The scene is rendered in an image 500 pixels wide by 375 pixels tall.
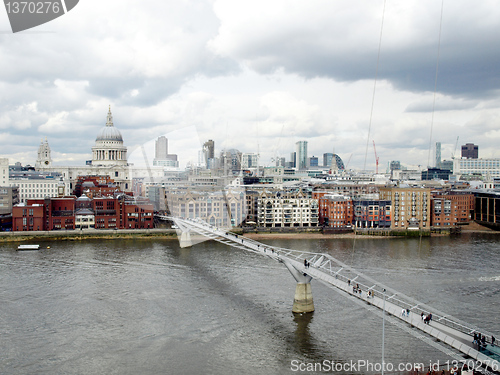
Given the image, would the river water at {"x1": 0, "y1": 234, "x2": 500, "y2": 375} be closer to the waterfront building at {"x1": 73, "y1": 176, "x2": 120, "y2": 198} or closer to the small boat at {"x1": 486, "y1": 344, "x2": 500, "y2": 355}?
the small boat at {"x1": 486, "y1": 344, "x2": 500, "y2": 355}

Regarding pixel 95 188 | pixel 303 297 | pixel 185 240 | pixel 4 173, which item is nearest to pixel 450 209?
pixel 185 240

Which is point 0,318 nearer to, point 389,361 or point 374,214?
point 389,361

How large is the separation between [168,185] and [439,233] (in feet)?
36.6

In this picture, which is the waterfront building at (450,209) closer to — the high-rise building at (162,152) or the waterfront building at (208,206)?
the waterfront building at (208,206)

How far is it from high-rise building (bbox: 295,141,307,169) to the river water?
5554 centimetres

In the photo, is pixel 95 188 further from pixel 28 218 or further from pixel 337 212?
pixel 337 212

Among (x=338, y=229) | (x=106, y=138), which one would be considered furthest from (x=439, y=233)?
(x=106, y=138)

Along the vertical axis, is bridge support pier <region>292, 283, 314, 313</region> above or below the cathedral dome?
below

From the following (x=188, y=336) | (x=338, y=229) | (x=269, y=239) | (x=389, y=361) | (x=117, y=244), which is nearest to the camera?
(x=389, y=361)

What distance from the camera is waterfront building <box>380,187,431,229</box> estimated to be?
63.2 feet

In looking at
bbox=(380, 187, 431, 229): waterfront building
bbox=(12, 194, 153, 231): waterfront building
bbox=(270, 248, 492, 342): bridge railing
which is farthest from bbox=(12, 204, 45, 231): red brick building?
bbox=(380, 187, 431, 229): waterfront building

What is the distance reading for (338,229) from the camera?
18.5m

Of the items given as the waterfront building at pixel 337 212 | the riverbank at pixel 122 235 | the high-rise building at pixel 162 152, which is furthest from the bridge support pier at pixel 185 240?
the waterfront building at pixel 337 212

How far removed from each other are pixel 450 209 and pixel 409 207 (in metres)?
1.97
